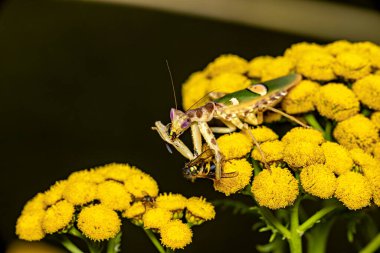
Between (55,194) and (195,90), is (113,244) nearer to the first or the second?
(55,194)

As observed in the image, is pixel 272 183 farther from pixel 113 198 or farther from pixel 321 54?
pixel 321 54

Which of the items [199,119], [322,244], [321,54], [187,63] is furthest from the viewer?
[187,63]

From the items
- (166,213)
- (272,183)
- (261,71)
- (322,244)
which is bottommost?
(322,244)

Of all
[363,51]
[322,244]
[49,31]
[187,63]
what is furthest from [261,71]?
[49,31]

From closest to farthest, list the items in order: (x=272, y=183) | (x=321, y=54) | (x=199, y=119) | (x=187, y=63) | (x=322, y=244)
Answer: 1. (x=272, y=183)
2. (x=199, y=119)
3. (x=322, y=244)
4. (x=321, y=54)
5. (x=187, y=63)

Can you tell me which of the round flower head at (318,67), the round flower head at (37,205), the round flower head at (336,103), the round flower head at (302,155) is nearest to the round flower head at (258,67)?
the round flower head at (318,67)

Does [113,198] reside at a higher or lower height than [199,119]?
lower
